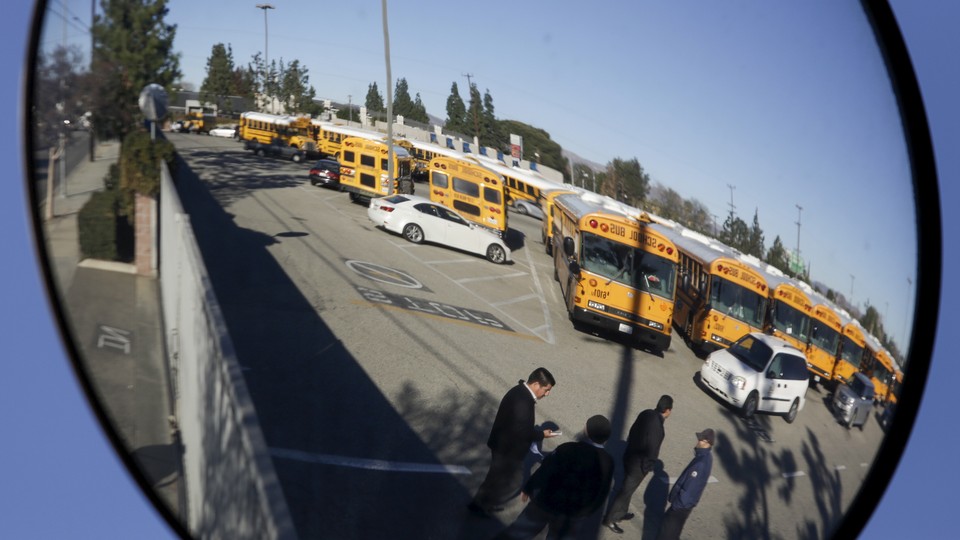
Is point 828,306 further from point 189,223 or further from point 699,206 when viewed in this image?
point 189,223

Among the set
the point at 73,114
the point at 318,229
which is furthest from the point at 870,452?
the point at 73,114

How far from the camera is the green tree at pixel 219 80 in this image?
2143mm

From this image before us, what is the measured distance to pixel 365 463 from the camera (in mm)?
2123

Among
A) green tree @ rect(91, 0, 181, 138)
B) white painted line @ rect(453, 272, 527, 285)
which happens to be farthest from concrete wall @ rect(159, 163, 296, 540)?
white painted line @ rect(453, 272, 527, 285)

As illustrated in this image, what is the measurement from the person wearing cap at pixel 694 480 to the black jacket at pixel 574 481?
8.1 inches

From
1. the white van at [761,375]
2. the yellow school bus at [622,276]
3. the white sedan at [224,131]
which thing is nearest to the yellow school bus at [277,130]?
the white sedan at [224,131]

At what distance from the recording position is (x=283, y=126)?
2.62 meters

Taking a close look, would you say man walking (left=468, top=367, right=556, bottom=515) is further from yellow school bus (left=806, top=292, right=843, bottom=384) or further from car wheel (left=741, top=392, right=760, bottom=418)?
yellow school bus (left=806, top=292, right=843, bottom=384)

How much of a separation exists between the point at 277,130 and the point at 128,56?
0.68 m

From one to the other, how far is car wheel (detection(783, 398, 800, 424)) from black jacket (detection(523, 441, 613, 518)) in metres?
0.53

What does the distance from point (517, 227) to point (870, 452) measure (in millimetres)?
1322

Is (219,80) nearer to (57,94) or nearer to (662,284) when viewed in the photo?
(57,94)

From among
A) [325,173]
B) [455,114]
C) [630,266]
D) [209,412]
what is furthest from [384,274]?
[209,412]

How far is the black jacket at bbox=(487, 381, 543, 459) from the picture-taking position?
2104mm
